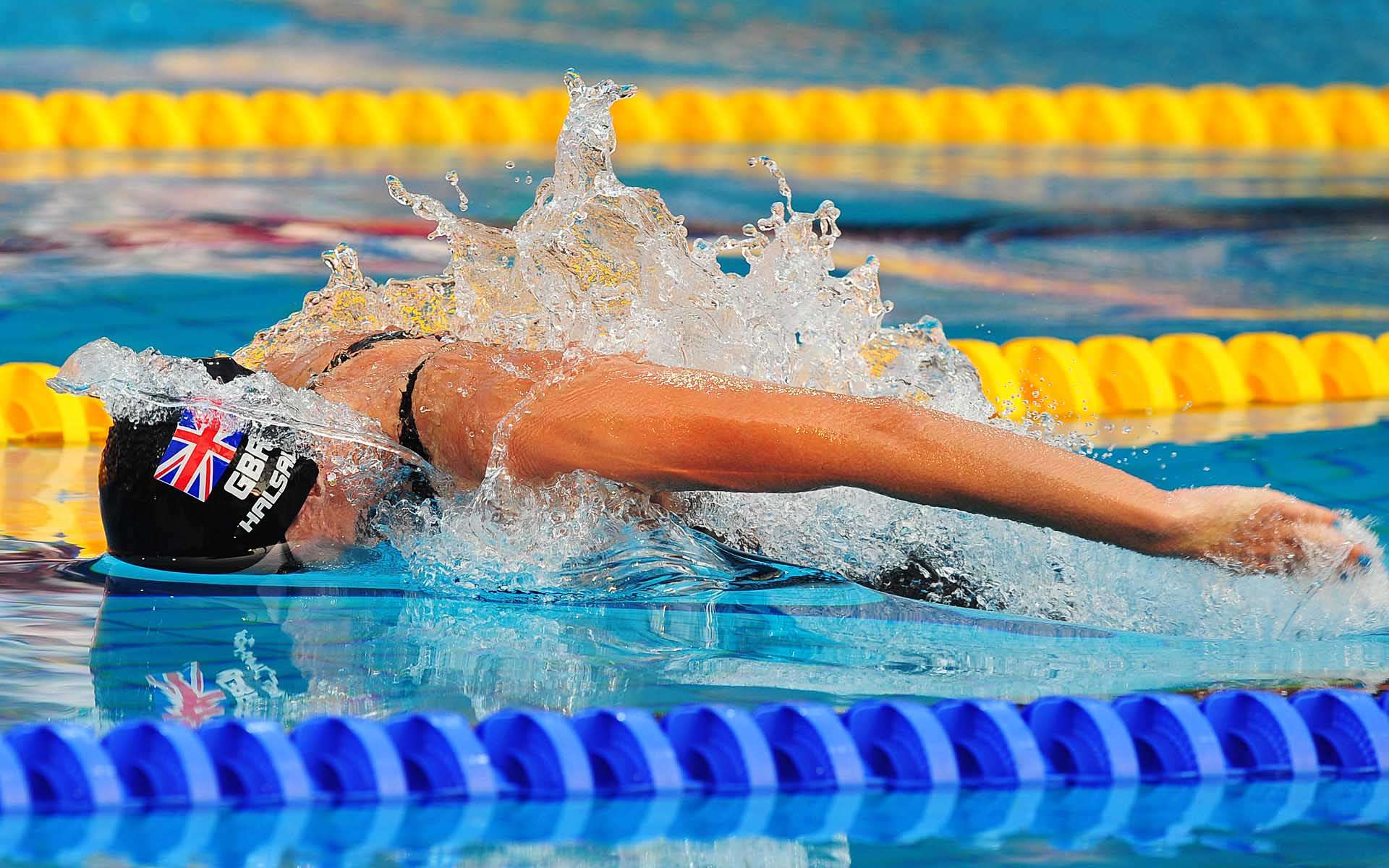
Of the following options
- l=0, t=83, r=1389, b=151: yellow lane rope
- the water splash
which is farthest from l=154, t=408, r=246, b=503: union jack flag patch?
l=0, t=83, r=1389, b=151: yellow lane rope

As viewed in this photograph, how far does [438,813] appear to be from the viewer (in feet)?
5.54

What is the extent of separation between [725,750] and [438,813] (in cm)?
32

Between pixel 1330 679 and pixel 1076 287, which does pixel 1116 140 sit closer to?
pixel 1076 287

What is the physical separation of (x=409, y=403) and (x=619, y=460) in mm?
364

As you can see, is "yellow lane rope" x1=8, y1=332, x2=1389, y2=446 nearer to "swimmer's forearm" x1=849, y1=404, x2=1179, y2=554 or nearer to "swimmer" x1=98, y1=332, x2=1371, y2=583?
"swimmer" x1=98, y1=332, x2=1371, y2=583

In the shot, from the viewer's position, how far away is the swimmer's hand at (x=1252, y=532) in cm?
209

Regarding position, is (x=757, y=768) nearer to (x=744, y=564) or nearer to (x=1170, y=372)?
(x=744, y=564)

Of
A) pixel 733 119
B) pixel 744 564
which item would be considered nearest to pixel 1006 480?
pixel 744 564

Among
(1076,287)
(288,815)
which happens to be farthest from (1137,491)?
(1076,287)

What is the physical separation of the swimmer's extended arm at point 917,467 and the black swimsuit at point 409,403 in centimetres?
32

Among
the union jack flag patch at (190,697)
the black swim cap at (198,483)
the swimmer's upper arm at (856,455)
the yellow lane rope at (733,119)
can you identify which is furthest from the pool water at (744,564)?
the yellow lane rope at (733,119)

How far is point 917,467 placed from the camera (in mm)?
2055

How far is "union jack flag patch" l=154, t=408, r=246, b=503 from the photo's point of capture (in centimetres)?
233

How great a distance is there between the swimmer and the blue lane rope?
26 centimetres
